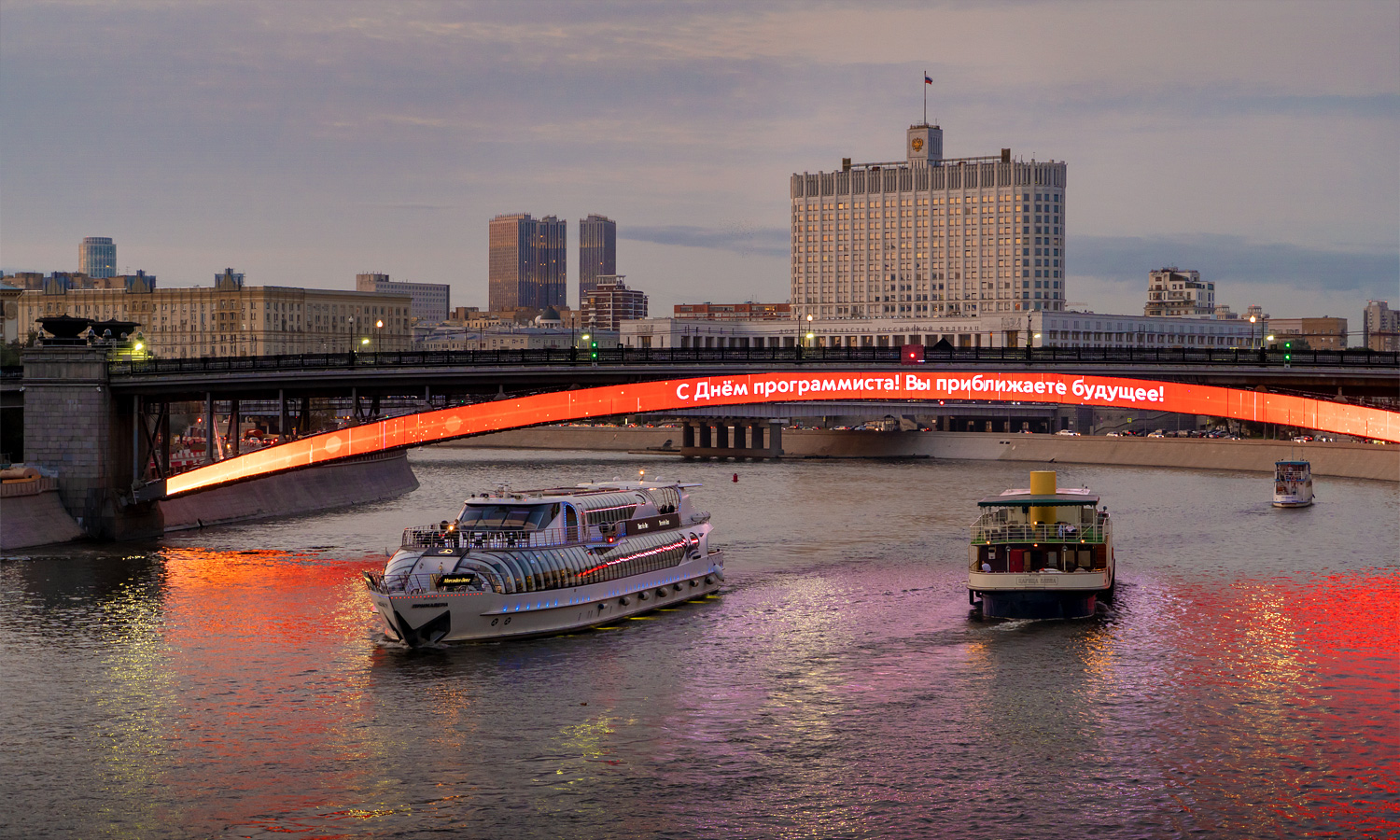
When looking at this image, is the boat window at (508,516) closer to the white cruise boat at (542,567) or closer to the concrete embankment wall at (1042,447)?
the white cruise boat at (542,567)

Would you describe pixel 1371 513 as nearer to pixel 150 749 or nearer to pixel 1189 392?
pixel 1189 392

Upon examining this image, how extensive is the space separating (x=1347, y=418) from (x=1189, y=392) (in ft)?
23.5

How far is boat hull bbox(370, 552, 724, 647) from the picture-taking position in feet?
168

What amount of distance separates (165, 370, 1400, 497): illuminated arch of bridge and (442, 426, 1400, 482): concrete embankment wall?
56.2 metres

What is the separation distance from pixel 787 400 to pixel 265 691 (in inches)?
1438

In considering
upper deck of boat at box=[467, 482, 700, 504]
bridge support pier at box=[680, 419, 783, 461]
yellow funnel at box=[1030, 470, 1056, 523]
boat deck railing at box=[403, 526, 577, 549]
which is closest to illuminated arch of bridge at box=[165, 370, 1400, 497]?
yellow funnel at box=[1030, 470, 1056, 523]

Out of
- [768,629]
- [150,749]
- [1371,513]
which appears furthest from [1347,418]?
[150,749]

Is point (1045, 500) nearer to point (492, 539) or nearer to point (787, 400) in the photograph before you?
point (787, 400)

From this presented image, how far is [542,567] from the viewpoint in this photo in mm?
53750

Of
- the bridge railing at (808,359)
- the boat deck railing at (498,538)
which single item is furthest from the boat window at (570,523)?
the bridge railing at (808,359)

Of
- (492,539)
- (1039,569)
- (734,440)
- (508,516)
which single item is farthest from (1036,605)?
(734,440)

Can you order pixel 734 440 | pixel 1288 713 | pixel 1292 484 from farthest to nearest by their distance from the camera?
pixel 734 440
pixel 1292 484
pixel 1288 713

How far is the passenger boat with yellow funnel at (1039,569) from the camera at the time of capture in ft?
184

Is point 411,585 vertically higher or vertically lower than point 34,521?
lower
